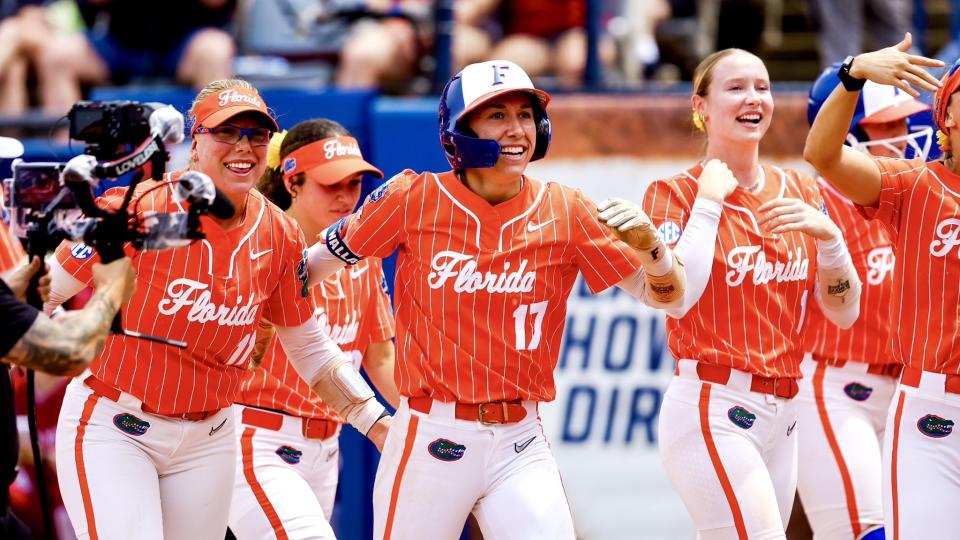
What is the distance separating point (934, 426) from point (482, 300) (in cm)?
145

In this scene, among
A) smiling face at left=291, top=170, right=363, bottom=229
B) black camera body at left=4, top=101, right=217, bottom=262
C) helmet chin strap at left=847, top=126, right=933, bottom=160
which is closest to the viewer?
black camera body at left=4, top=101, right=217, bottom=262

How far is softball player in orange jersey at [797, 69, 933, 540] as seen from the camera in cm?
504

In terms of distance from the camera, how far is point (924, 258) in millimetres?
4098

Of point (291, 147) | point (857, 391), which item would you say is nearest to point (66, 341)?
point (291, 147)

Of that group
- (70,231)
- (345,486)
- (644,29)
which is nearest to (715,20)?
(644,29)

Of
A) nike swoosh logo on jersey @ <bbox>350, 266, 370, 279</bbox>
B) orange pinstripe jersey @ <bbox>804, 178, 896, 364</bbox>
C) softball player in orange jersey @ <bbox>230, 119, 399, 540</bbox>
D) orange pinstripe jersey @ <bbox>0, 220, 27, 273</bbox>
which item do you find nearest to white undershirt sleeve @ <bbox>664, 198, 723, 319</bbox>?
orange pinstripe jersey @ <bbox>804, 178, 896, 364</bbox>

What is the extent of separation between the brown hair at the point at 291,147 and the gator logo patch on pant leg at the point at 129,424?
4.34 feet

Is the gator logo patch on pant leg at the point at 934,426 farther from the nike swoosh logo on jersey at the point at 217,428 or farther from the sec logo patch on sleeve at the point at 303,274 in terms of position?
the nike swoosh logo on jersey at the point at 217,428

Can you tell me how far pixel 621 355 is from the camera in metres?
6.83

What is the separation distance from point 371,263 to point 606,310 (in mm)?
1962

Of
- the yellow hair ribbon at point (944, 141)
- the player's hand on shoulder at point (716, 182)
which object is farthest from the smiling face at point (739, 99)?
the yellow hair ribbon at point (944, 141)

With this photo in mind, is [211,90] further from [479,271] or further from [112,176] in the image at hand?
[479,271]

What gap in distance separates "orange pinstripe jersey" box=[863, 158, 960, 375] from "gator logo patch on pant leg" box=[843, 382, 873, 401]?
98 cm

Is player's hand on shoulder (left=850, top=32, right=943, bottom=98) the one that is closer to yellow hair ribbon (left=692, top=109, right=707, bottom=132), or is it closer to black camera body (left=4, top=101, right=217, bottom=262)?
yellow hair ribbon (left=692, top=109, right=707, bottom=132)
